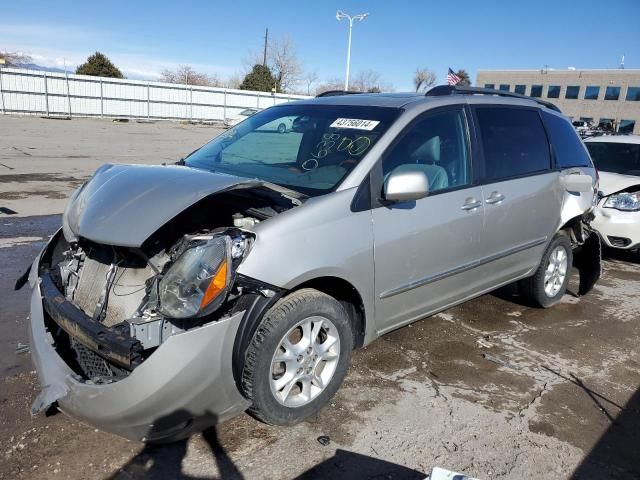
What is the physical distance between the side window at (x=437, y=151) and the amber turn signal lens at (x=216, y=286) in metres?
1.36

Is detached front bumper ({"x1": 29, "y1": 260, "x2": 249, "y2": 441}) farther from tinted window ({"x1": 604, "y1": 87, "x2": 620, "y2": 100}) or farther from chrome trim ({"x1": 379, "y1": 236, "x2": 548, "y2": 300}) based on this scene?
tinted window ({"x1": 604, "y1": 87, "x2": 620, "y2": 100})

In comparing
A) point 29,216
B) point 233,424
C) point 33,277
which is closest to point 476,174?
point 233,424

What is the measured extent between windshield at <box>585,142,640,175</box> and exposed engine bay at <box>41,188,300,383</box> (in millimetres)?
6419

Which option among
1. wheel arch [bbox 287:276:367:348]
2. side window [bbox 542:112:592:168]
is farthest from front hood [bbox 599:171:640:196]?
wheel arch [bbox 287:276:367:348]

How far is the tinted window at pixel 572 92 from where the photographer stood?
2373 inches

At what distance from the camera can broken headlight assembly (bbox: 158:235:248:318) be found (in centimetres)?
236

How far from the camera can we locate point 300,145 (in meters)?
3.67

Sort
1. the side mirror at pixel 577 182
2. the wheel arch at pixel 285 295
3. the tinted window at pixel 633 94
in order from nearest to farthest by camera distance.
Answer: the wheel arch at pixel 285 295, the side mirror at pixel 577 182, the tinted window at pixel 633 94

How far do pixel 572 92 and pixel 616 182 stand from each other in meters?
62.3

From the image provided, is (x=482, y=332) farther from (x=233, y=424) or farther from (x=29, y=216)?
(x=29, y=216)

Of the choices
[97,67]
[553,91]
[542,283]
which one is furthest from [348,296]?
[553,91]

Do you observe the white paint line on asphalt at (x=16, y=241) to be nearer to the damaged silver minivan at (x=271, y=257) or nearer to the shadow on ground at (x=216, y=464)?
the damaged silver minivan at (x=271, y=257)

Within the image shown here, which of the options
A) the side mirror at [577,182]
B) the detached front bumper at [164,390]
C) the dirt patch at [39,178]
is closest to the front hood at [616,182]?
the side mirror at [577,182]

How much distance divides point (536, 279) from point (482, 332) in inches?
33.0
